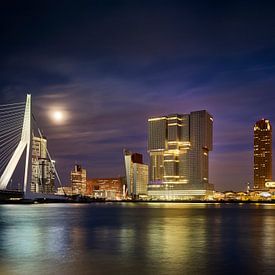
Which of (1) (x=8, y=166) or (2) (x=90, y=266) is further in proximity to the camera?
(1) (x=8, y=166)

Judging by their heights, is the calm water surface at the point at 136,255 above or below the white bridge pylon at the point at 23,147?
below

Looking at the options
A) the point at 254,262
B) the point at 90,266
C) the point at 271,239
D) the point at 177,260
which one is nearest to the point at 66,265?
the point at 90,266

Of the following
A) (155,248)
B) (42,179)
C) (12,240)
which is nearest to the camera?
(155,248)

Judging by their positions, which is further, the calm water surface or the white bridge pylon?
the white bridge pylon

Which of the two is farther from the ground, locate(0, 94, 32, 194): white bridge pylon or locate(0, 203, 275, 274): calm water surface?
locate(0, 94, 32, 194): white bridge pylon

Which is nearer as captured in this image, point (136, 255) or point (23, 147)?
point (136, 255)

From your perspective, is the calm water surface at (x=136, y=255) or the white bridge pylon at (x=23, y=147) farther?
the white bridge pylon at (x=23, y=147)

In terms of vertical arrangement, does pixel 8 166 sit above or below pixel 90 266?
above

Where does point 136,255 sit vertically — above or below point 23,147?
below

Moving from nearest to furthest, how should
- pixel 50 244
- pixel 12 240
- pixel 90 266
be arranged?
pixel 90 266 → pixel 50 244 → pixel 12 240

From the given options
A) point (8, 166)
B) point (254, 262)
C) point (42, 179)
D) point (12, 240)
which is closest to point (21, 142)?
point (8, 166)

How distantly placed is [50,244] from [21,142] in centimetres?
5923

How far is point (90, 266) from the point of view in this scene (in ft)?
63.1

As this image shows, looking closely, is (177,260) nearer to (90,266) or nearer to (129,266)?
(129,266)
